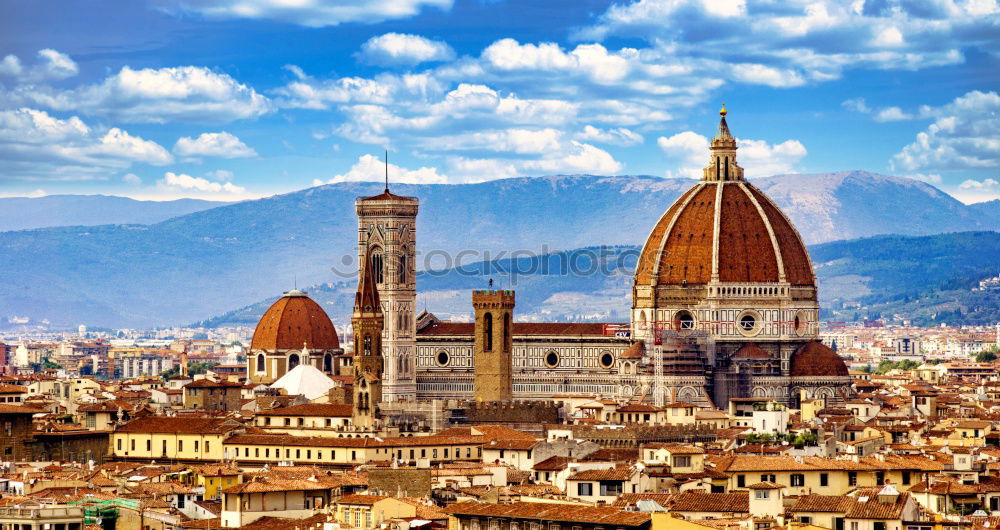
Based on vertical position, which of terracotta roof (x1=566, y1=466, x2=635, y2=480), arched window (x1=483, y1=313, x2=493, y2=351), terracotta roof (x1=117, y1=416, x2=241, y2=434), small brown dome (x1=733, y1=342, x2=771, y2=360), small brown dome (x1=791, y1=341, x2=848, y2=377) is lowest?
terracotta roof (x1=566, y1=466, x2=635, y2=480)

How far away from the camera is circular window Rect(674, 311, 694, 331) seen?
140 meters

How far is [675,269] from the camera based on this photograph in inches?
5551

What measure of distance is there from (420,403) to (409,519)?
59179mm

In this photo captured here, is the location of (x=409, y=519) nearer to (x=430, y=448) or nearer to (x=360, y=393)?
(x=430, y=448)

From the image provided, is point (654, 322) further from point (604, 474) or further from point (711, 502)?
point (711, 502)

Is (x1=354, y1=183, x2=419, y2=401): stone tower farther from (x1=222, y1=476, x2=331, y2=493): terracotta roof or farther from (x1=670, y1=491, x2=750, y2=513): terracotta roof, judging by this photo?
(x1=670, y1=491, x2=750, y2=513): terracotta roof

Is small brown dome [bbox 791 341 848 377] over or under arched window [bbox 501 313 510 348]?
under

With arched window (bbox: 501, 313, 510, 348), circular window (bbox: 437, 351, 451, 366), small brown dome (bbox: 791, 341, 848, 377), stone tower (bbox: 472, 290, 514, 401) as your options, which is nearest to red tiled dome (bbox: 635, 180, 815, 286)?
small brown dome (bbox: 791, 341, 848, 377)

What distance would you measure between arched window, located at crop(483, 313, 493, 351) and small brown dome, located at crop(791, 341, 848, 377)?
652 inches

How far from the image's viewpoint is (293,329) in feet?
533

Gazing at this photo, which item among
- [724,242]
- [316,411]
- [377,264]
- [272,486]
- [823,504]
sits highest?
[724,242]

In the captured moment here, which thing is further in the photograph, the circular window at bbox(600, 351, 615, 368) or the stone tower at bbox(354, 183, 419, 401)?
the stone tower at bbox(354, 183, 419, 401)

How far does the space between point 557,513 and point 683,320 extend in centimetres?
8613

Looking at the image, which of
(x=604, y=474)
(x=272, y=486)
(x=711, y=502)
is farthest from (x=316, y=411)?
(x=711, y=502)
